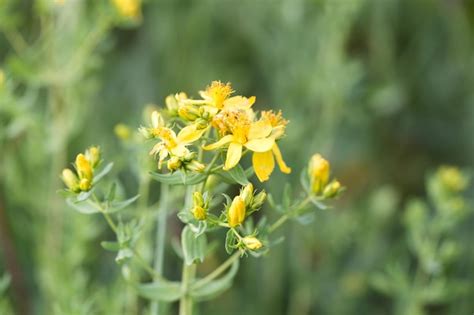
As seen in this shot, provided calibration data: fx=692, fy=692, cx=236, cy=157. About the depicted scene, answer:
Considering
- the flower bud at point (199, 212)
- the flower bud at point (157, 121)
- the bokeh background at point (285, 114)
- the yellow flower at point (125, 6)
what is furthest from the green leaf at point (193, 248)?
the yellow flower at point (125, 6)

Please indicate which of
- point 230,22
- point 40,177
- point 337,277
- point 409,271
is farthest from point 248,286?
point 230,22

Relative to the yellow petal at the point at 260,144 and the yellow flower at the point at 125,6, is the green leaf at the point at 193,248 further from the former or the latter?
the yellow flower at the point at 125,6

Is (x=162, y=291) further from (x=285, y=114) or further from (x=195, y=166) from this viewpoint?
(x=285, y=114)

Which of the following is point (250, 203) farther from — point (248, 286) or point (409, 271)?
point (409, 271)

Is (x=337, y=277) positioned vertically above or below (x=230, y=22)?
below

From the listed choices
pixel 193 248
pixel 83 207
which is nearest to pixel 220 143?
pixel 193 248

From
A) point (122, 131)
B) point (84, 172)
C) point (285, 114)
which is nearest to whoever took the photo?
point (84, 172)
